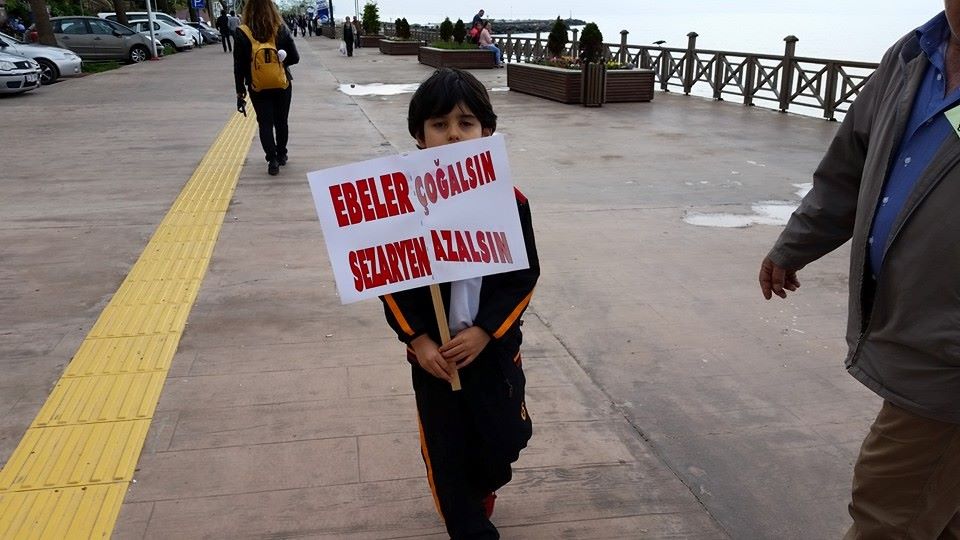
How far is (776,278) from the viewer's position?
2.48 meters

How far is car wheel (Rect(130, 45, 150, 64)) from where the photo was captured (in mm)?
28141

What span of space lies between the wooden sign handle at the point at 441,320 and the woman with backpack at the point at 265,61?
638 centimetres

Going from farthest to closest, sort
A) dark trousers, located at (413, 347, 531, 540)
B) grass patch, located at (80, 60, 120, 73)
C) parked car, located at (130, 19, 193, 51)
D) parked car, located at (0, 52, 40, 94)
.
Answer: parked car, located at (130, 19, 193, 51)
grass patch, located at (80, 60, 120, 73)
parked car, located at (0, 52, 40, 94)
dark trousers, located at (413, 347, 531, 540)

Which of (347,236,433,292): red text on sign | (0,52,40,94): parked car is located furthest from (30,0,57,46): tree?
(347,236,433,292): red text on sign

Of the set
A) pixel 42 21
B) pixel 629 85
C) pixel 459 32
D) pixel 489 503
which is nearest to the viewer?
pixel 489 503

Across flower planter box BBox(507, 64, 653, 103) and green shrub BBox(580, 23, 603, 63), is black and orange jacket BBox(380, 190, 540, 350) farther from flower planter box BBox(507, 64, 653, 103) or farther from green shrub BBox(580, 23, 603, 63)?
flower planter box BBox(507, 64, 653, 103)

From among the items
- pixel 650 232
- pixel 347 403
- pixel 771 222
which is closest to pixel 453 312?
pixel 347 403

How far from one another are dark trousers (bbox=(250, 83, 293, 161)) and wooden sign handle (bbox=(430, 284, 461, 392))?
648cm

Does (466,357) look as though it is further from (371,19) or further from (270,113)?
(371,19)

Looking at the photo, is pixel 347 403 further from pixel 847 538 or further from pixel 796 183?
pixel 796 183

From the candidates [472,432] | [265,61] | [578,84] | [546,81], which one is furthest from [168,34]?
[472,432]

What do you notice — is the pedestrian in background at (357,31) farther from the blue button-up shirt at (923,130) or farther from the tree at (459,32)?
the blue button-up shirt at (923,130)

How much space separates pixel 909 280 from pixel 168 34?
3715 cm

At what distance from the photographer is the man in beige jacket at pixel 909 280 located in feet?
6.04
